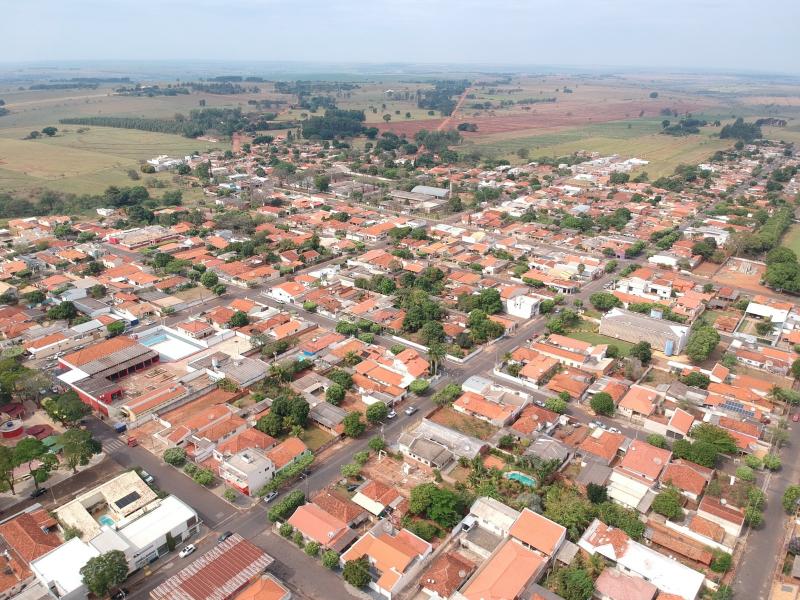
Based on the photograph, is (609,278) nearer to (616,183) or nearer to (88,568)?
(616,183)

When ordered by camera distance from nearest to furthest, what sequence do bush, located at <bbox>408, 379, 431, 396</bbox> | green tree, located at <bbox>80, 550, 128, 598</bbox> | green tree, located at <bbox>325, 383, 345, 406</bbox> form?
green tree, located at <bbox>80, 550, 128, 598</bbox> < green tree, located at <bbox>325, 383, 345, 406</bbox> < bush, located at <bbox>408, 379, 431, 396</bbox>

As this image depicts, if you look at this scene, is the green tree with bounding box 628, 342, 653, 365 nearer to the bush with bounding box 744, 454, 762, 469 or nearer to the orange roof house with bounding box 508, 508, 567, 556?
the bush with bounding box 744, 454, 762, 469

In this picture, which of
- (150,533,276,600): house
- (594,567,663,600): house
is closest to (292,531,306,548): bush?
(150,533,276,600): house

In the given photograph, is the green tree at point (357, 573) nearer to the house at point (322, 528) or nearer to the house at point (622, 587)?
the house at point (322, 528)

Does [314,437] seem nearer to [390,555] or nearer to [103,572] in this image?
[390,555]

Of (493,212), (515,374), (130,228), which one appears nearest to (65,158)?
(130,228)

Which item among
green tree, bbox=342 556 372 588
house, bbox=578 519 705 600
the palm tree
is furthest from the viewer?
the palm tree
